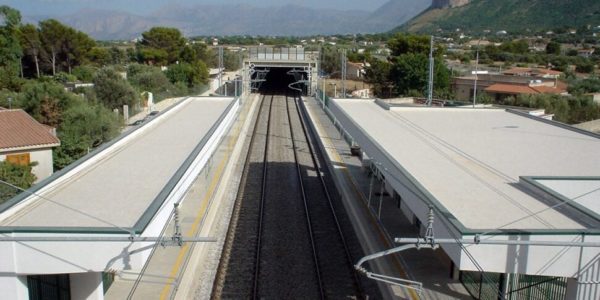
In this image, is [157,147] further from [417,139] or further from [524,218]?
[524,218]

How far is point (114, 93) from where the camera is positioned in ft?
131

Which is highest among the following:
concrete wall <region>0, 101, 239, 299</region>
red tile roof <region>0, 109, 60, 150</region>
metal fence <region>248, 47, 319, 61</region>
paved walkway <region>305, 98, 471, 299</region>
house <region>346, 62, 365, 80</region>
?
metal fence <region>248, 47, 319, 61</region>

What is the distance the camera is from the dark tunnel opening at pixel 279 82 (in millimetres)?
65188

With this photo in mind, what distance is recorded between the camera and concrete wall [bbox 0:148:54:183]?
2317 cm

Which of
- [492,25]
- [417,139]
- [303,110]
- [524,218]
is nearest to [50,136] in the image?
[417,139]

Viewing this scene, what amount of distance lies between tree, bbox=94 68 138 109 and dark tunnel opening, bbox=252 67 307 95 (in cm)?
2350

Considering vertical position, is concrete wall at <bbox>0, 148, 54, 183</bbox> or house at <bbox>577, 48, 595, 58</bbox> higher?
house at <bbox>577, 48, 595, 58</bbox>

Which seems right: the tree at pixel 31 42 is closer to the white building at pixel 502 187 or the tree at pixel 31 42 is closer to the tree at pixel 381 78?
the tree at pixel 381 78

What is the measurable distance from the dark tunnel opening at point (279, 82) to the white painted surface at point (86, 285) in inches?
2023

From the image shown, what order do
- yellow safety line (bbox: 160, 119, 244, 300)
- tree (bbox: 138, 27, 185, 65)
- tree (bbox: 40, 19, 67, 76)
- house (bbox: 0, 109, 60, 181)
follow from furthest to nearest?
tree (bbox: 138, 27, 185, 65) → tree (bbox: 40, 19, 67, 76) → house (bbox: 0, 109, 60, 181) → yellow safety line (bbox: 160, 119, 244, 300)

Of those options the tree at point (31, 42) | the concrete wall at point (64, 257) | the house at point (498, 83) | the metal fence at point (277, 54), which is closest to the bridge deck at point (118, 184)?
the concrete wall at point (64, 257)

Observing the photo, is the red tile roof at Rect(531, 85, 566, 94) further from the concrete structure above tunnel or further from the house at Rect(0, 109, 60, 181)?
the house at Rect(0, 109, 60, 181)

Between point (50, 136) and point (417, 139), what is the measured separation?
1508cm

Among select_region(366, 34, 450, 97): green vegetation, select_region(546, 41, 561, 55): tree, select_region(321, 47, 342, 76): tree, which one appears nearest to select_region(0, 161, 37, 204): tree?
select_region(366, 34, 450, 97): green vegetation
